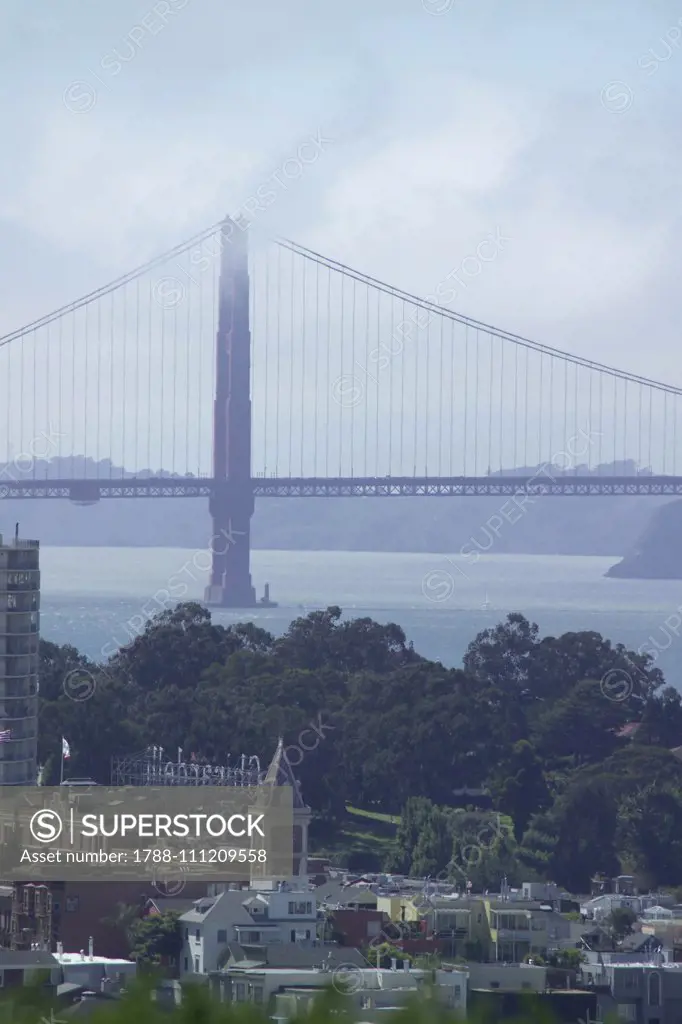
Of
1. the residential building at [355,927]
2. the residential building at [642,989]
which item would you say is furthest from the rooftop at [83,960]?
the residential building at [642,989]

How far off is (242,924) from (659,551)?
11650 cm

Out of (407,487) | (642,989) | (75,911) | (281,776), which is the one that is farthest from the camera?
(407,487)

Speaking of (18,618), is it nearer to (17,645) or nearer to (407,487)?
(17,645)

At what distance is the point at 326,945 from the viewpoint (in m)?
25.8

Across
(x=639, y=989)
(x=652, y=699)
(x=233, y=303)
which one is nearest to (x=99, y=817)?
(x=639, y=989)

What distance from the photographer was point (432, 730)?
4678cm

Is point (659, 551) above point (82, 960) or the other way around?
above

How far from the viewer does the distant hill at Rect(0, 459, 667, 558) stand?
13962 centimetres

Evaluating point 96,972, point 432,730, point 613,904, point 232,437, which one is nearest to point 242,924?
point 96,972

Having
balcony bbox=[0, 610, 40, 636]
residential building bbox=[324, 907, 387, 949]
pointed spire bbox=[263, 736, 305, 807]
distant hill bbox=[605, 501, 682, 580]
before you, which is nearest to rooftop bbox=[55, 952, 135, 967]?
residential building bbox=[324, 907, 387, 949]

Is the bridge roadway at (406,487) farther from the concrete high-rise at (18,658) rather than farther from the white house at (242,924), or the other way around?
the white house at (242,924)

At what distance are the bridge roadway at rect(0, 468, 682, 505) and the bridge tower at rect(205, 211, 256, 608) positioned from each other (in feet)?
30.7

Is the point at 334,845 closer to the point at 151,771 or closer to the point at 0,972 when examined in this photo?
the point at 151,771

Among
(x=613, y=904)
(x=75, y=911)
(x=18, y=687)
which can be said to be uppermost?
(x=18, y=687)
